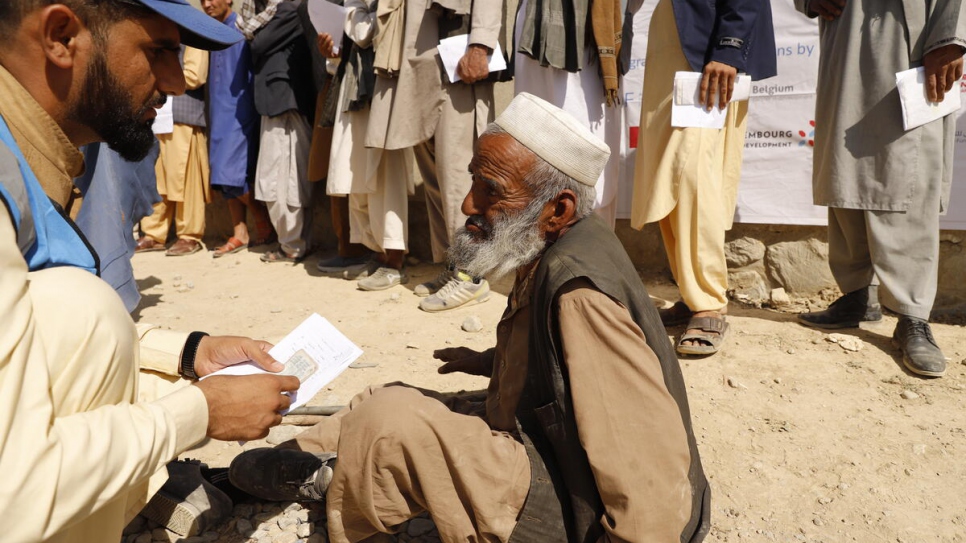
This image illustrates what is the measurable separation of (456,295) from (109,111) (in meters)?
2.99

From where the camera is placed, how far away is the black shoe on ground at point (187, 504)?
2.35 m

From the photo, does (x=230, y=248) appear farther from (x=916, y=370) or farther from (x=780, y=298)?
(x=916, y=370)

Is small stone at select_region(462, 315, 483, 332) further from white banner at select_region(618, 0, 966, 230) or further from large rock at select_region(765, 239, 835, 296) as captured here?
large rock at select_region(765, 239, 835, 296)

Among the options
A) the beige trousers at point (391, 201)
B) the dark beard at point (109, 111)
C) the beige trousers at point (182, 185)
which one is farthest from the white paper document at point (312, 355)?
the beige trousers at point (182, 185)

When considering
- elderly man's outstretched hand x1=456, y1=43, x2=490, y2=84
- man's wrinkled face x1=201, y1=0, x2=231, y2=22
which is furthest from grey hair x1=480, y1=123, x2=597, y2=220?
man's wrinkled face x1=201, y1=0, x2=231, y2=22

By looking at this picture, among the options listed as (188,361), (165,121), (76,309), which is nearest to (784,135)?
(188,361)

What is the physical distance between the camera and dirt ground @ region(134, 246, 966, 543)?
2521mm

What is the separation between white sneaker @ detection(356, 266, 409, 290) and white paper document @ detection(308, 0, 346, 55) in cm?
161

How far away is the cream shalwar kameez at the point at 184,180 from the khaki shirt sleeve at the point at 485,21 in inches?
116

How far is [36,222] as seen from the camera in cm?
151

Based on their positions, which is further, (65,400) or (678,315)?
(678,315)

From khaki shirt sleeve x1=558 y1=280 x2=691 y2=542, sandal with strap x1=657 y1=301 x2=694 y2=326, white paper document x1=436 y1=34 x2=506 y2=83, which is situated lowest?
sandal with strap x1=657 y1=301 x2=694 y2=326

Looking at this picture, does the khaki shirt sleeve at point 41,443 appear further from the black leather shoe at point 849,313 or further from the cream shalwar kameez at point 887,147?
the black leather shoe at point 849,313

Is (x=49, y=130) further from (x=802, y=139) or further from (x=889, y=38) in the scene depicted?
(x=802, y=139)
